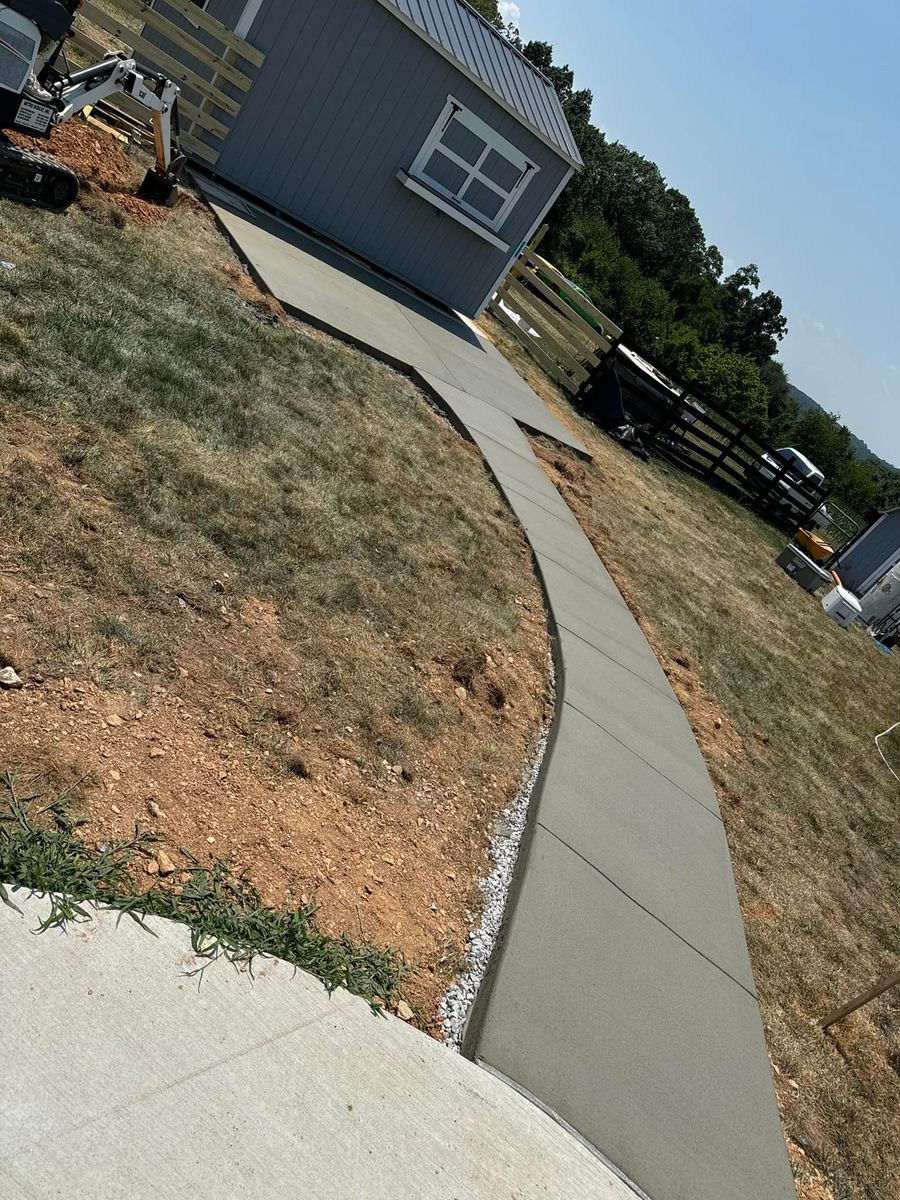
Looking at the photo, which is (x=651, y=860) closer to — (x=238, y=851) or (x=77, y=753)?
(x=238, y=851)

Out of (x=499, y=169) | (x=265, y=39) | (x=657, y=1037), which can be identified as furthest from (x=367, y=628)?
(x=499, y=169)

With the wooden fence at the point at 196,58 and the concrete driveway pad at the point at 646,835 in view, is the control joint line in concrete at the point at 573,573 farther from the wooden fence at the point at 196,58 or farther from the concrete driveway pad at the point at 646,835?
the wooden fence at the point at 196,58

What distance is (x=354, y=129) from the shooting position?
11930 mm

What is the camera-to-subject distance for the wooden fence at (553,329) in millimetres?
16750

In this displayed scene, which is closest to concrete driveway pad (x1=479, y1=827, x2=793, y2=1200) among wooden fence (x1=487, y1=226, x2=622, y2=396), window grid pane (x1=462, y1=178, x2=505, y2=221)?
window grid pane (x1=462, y1=178, x2=505, y2=221)

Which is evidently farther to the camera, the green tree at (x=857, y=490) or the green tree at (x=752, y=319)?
the green tree at (x=752, y=319)

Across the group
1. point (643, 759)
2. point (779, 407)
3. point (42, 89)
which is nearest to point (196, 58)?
point (42, 89)

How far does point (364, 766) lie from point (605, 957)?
4.72 feet

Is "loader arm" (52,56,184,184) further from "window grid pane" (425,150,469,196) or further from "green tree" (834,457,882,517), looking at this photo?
"green tree" (834,457,882,517)

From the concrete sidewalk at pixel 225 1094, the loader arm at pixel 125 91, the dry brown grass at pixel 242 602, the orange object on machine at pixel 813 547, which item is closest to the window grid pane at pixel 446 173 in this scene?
the loader arm at pixel 125 91

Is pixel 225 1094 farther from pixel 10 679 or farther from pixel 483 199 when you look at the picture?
pixel 483 199

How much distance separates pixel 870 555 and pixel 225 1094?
18.5 metres

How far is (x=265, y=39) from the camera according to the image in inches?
421

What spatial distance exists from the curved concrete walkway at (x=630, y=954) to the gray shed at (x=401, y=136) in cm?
719
